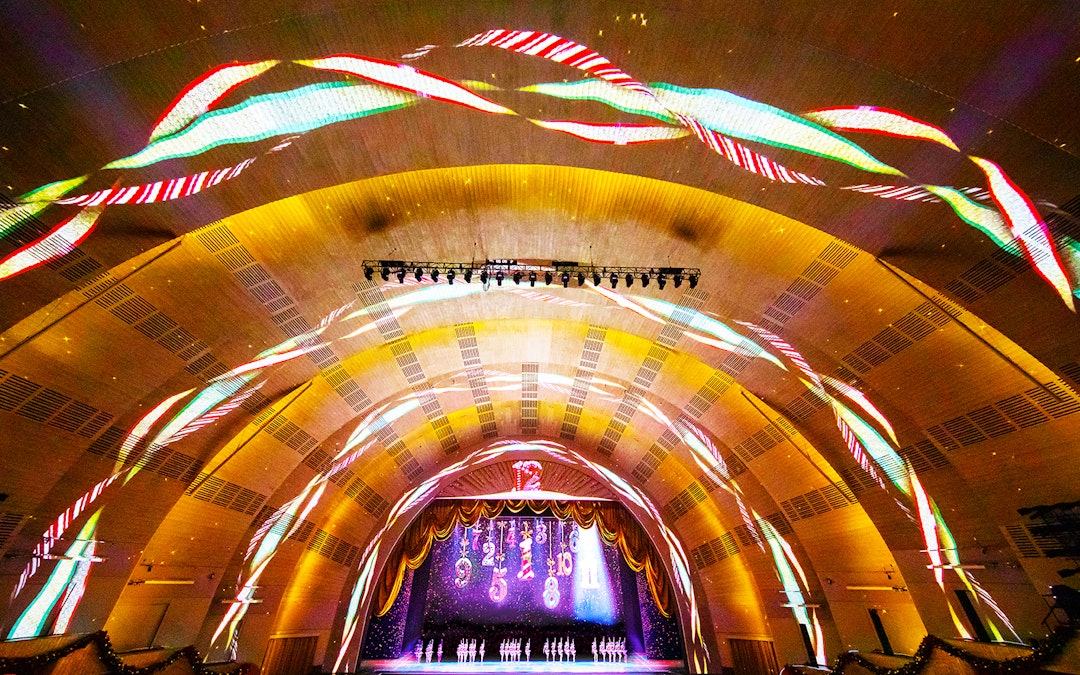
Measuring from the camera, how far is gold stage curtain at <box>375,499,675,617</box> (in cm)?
1769

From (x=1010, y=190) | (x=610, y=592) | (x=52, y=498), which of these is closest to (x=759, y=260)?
(x=1010, y=190)

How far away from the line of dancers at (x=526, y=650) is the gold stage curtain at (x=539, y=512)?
86.0 inches

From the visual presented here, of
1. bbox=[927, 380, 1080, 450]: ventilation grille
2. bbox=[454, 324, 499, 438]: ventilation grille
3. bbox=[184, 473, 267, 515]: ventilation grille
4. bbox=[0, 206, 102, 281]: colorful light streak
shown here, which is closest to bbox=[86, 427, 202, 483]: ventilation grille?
bbox=[184, 473, 267, 515]: ventilation grille

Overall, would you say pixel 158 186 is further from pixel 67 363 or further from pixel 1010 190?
pixel 1010 190

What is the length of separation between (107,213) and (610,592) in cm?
1858

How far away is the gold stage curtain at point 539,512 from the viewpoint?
17.7 meters

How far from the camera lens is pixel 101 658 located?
8344mm

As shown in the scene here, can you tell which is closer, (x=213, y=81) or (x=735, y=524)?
(x=213, y=81)

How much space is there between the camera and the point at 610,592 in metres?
18.4

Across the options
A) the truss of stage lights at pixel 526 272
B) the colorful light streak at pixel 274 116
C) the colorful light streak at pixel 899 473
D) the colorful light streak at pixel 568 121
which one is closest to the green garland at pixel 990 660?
the colorful light streak at pixel 899 473

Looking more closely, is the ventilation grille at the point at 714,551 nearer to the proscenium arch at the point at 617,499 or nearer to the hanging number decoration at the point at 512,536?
the proscenium arch at the point at 617,499

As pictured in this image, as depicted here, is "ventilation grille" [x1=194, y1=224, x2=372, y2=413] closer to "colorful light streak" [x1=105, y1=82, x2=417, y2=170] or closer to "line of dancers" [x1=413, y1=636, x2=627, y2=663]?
"colorful light streak" [x1=105, y1=82, x2=417, y2=170]

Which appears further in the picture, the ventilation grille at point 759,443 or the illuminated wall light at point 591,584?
the illuminated wall light at point 591,584

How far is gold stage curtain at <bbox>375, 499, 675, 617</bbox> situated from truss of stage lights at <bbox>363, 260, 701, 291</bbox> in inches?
447
